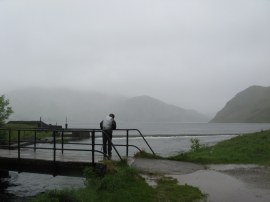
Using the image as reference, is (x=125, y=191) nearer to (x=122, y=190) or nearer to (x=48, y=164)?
(x=122, y=190)

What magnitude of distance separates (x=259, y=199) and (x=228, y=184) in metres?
1.81

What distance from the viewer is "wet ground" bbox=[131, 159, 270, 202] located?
10258 millimetres

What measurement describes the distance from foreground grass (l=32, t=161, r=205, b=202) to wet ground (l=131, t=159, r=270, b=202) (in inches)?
19.4

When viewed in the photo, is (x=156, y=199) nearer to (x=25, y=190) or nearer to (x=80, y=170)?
(x=80, y=170)

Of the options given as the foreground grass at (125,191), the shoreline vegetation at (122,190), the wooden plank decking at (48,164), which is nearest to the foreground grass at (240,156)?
the wooden plank decking at (48,164)

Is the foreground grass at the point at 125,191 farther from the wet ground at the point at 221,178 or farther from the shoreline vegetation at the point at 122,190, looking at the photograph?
the wet ground at the point at 221,178

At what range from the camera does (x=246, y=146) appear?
20328 mm

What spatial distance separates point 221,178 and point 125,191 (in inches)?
159

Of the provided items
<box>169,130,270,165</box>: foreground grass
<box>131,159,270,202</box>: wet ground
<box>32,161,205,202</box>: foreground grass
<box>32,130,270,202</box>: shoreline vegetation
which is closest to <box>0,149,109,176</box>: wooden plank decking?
<box>32,130,270,202</box>: shoreline vegetation

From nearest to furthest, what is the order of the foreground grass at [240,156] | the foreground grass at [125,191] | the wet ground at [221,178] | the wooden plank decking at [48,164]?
1. the foreground grass at [125,191]
2. the wet ground at [221,178]
3. the wooden plank decking at [48,164]
4. the foreground grass at [240,156]

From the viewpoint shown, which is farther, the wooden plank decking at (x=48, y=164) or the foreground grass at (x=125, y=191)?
the wooden plank decking at (x=48, y=164)

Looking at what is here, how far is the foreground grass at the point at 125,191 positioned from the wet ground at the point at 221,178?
0.49 m

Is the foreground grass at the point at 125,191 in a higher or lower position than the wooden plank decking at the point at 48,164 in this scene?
lower

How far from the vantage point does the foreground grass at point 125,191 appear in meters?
9.60
